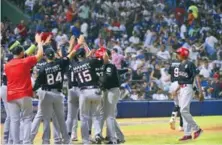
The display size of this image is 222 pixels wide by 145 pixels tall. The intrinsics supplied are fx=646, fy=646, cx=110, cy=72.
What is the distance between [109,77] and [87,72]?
29.5 inches

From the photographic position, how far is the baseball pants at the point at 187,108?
1492 cm

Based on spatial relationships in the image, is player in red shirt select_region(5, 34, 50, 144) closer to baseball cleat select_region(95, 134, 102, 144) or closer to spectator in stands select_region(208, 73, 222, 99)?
baseball cleat select_region(95, 134, 102, 144)

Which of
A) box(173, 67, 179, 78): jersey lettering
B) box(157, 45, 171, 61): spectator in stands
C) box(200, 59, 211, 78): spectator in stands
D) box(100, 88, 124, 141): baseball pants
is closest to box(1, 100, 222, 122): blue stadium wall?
box(200, 59, 211, 78): spectator in stands

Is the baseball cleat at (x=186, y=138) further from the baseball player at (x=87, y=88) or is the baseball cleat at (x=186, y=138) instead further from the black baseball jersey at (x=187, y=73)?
the baseball player at (x=87, y=88)

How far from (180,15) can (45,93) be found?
1672 cm

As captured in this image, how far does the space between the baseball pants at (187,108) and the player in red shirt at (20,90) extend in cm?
387

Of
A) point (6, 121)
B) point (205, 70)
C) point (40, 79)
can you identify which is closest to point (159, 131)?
point (6, 121)

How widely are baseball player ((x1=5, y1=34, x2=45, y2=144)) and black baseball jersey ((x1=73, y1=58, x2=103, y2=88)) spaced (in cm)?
136

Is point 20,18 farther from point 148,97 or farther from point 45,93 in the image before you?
point 45,93

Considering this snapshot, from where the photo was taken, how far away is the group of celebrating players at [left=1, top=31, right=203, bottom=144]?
1291 cm


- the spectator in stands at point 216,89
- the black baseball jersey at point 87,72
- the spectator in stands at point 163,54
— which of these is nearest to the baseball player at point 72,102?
the black baseball jersey at point 87,72

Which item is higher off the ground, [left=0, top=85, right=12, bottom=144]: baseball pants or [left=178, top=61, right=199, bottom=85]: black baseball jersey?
[left=178, top=61, right=199, bottom=85]: black baseball jersey

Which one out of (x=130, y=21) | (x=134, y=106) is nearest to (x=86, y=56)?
(x=134, y=106)

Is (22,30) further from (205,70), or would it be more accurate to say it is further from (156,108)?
(205,70)
